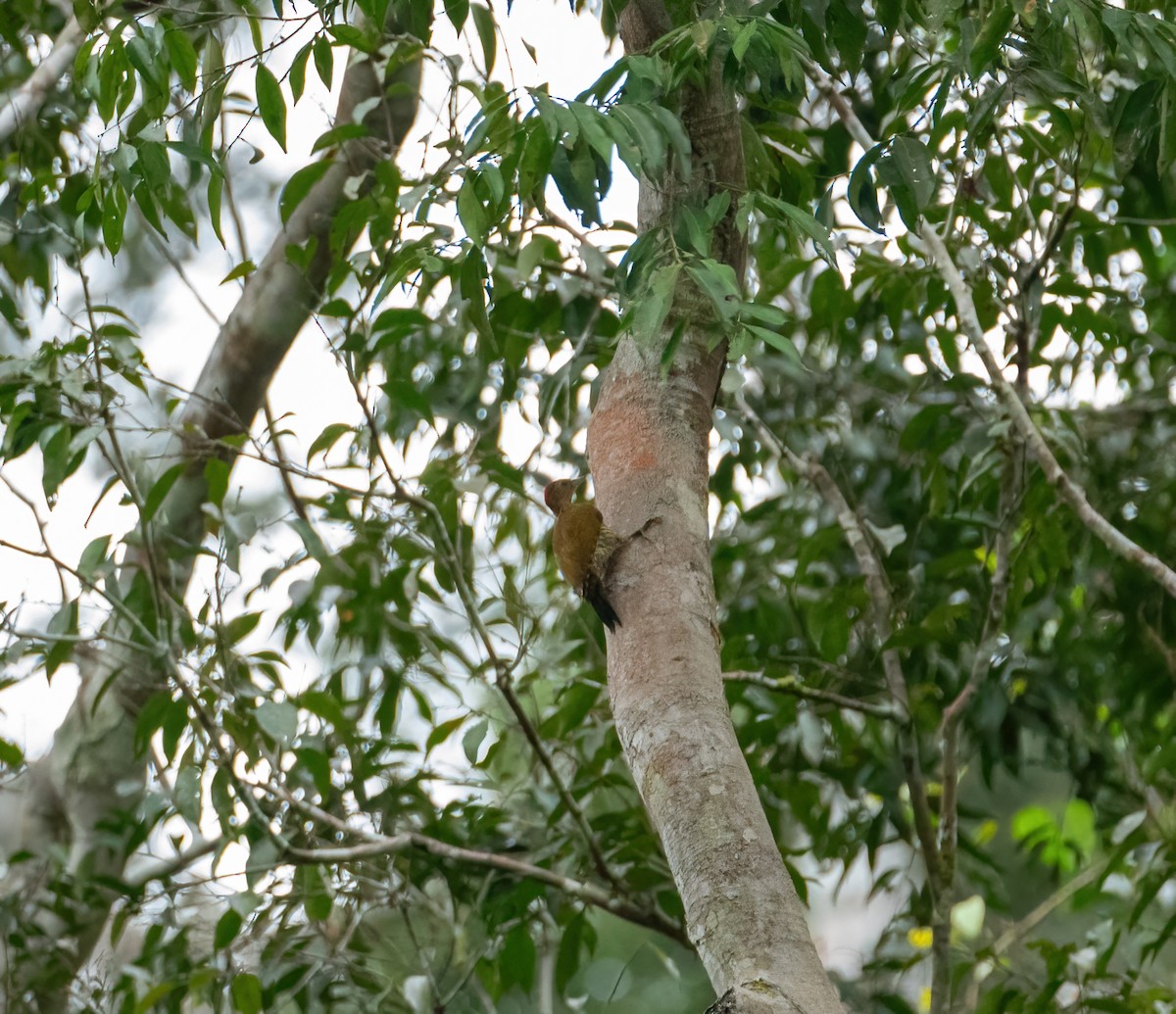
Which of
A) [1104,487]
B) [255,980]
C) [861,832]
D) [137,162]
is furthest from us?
[1104,487]

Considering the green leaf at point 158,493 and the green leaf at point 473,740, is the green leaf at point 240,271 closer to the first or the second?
the green leaf at point 158,493

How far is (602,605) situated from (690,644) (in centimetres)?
14

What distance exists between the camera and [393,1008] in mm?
2816

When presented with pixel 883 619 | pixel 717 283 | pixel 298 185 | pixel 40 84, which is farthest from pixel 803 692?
pixel 40 84

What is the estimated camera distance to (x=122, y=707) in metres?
2.97

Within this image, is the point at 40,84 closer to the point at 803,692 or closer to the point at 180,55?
the point at 180,55

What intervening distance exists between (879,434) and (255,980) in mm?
1906

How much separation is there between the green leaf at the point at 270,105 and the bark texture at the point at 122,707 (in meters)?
1.11

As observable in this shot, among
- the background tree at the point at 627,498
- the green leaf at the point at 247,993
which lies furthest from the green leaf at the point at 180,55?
the green leaf at the point at 247,993

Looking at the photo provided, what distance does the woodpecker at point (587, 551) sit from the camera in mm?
1262

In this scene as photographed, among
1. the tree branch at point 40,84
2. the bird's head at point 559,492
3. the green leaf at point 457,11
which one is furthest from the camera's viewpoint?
the tree branch at point 40,84

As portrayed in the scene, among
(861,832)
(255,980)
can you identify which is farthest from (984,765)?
(255,980)

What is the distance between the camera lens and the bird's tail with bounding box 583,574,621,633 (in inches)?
48.7

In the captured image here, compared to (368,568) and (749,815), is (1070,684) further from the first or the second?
(749,815)
